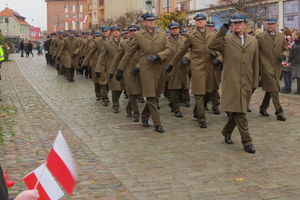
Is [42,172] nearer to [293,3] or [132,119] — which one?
[132,119]

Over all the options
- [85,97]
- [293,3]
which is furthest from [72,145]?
[293,3]

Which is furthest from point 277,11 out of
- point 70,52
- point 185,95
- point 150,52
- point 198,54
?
point 150,52

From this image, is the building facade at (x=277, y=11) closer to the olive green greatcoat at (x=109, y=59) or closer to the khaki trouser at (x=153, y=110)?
the olive green greatcoat at (x=109, y=59)

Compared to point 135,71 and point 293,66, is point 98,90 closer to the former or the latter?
point 135,71

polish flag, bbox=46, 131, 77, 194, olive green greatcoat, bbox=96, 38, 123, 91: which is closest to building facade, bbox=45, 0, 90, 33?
olive green greatcoat, bbox=96, 38, 123, 91

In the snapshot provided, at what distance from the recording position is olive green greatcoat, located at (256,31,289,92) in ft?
33.9

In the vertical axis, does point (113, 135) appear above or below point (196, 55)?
below

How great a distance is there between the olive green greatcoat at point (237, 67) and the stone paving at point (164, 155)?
728mm

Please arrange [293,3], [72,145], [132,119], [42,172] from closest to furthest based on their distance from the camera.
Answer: [42,172], [72,145], [132,119], [293,3]

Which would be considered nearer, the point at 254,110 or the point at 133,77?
the point at 133,77

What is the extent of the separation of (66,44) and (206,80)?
12376mm

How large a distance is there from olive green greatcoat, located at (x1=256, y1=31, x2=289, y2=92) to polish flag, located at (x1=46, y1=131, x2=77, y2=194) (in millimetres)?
8070

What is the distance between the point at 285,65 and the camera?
51.9 ft

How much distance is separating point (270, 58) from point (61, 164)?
8257mm
